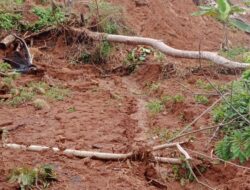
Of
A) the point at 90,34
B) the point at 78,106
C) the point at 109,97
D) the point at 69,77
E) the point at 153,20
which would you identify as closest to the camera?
the point at 78,106

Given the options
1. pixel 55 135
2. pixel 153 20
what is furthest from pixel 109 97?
pixel 153 20

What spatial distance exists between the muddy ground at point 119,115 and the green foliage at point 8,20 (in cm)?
59

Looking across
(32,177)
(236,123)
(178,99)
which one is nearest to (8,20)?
(178,99)

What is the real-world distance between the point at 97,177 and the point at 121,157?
0.43 m

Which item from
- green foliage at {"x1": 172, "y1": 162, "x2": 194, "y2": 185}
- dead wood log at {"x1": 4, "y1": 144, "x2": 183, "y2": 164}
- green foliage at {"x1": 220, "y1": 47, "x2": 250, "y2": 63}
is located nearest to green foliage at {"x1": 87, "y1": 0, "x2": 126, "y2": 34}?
green foliage at {"x1": 220, "y1": 47, "x2": 250, "y2": 63}

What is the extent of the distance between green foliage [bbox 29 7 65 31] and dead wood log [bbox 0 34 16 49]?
29.5 inches

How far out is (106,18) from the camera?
9633 millimetres

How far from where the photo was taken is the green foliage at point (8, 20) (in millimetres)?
9125

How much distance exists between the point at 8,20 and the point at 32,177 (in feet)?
19.8

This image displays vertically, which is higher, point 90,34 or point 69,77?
point 90,34

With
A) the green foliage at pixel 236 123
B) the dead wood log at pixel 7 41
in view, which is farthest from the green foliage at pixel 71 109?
the dead wood log at pixel 7 41

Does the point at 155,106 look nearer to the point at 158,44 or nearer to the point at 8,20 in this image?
the point at 158,44

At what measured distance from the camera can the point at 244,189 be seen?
400 cm

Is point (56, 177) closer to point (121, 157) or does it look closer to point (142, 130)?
point (121, 157)
